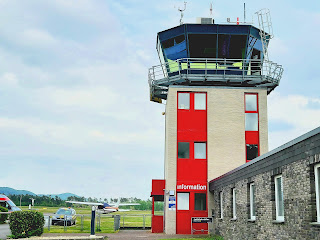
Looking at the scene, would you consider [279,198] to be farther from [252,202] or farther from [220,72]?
[220,72]

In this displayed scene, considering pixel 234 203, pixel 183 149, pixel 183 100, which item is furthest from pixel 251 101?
pixel 234 203

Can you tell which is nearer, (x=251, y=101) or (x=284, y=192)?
(x=284, y=192)

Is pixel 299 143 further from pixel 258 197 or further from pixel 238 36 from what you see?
pixel 238 36

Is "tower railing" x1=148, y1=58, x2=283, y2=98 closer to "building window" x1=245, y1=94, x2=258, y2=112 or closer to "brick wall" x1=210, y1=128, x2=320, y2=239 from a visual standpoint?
"building window" x1=245, y1=94, x2=258, y2=112

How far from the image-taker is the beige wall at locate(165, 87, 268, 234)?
26516mm

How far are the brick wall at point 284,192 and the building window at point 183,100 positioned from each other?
31.4 ft

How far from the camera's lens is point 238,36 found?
88.3 feet

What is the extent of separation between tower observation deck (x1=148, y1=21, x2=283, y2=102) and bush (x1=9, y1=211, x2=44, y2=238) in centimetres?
1248

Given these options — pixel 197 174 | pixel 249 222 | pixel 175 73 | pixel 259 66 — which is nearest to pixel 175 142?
pixel 197 174

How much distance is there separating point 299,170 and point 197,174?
1577cm

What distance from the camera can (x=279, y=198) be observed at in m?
12.8

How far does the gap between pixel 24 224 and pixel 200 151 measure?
1189 centimetres

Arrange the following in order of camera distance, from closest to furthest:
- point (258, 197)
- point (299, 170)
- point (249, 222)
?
point (299, 170)
point (258, 197)
point (249, 222)

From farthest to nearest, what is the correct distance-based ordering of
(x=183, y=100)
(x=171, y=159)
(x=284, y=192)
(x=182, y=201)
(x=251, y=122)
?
1. (x=183, y=100)
2. (x=251, y=122)
3. (x=171, y=159)
4. (x=182, y=201)
5. (x=284, y=192)
